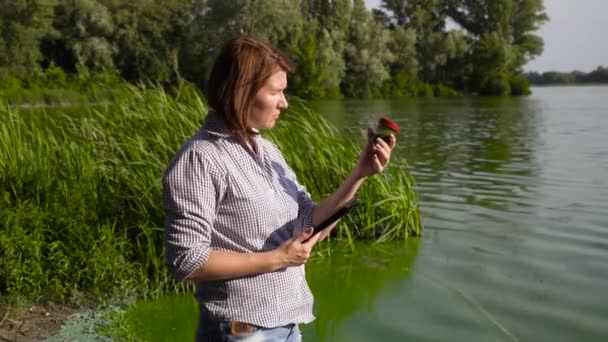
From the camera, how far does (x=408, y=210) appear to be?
6012mm

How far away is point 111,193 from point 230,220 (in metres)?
3.05

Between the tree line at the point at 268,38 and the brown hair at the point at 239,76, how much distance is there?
76.9 feet

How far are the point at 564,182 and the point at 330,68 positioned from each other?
2784 centimetres

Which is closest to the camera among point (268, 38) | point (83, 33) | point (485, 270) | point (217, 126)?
point (217, 126)

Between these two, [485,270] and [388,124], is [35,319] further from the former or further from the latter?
[485,270]

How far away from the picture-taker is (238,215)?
165cm

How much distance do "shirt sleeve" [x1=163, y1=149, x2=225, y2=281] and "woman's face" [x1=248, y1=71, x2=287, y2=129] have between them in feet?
0.60

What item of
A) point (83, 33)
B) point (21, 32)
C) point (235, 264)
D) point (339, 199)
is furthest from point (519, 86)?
point (235, 264)

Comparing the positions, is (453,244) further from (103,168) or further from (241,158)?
(241,158)

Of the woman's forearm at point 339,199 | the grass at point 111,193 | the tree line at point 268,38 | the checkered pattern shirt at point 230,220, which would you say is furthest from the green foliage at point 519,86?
the checkered pattern shirt at point 230,220

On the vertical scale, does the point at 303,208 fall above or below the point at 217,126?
below

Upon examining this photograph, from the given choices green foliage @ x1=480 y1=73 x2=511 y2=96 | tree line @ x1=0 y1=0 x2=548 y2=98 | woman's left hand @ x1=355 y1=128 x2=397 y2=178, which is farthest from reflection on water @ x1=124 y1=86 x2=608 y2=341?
green foliage @ x1=480 y1=73 x2=511 y2=96

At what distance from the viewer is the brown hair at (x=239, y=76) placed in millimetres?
1660

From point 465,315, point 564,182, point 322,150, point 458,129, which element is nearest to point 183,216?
point 465,315
